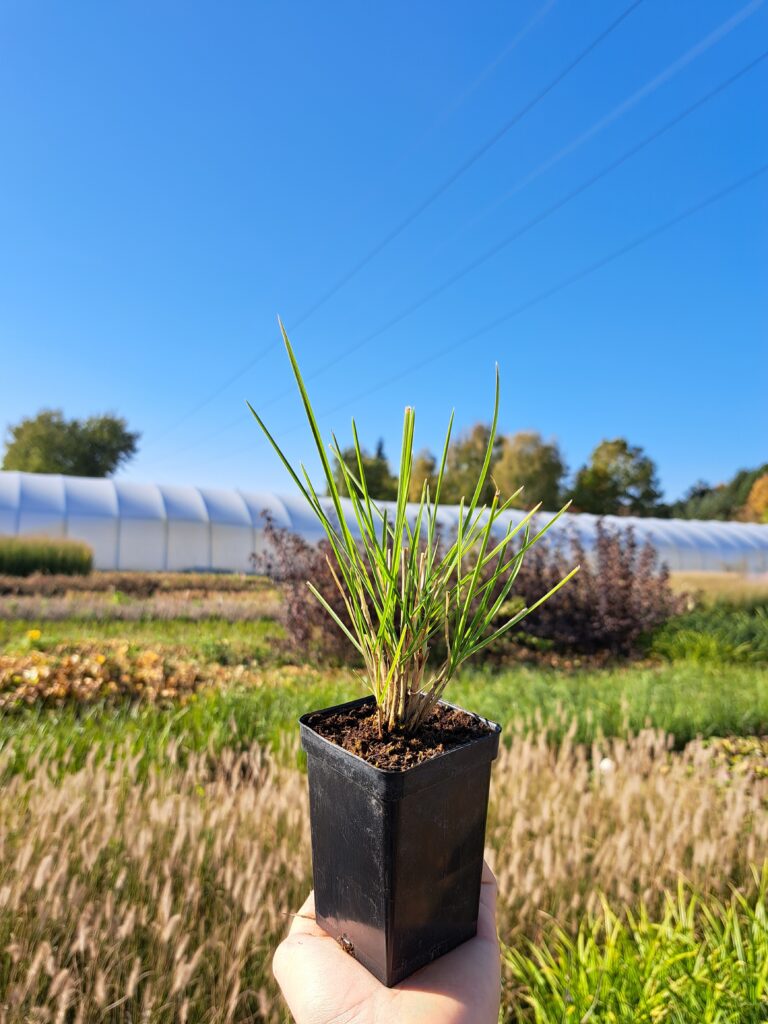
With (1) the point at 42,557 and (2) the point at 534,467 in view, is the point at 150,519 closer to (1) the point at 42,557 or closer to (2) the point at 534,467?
(1) the point at 42,557

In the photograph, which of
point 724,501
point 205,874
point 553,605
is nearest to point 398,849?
point 205,874

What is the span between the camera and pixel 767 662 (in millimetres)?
6969

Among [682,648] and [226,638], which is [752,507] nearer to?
[682,648]

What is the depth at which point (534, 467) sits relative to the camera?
3105 centimetres

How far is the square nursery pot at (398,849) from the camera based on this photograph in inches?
33.4

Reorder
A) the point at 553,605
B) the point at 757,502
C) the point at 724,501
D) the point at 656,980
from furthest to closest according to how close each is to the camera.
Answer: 1. the point at 724,501
2. the point at 757,502
3. the point at 553,605
4. the point at 656,980

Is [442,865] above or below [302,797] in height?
above

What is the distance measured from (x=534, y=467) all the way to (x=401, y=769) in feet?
102

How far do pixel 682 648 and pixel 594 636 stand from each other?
965 mm

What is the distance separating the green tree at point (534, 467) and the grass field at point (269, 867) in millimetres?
27403

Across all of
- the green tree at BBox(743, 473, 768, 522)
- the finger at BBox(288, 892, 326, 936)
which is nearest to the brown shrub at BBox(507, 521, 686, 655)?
the finger at BBox(288, 892, 326, 936)

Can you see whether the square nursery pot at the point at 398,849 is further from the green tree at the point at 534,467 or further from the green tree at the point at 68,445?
the green tree at the point at 68,445

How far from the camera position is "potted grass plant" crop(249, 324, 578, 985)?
851mm

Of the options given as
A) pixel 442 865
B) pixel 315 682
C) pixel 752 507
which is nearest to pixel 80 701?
pixel 315 682
